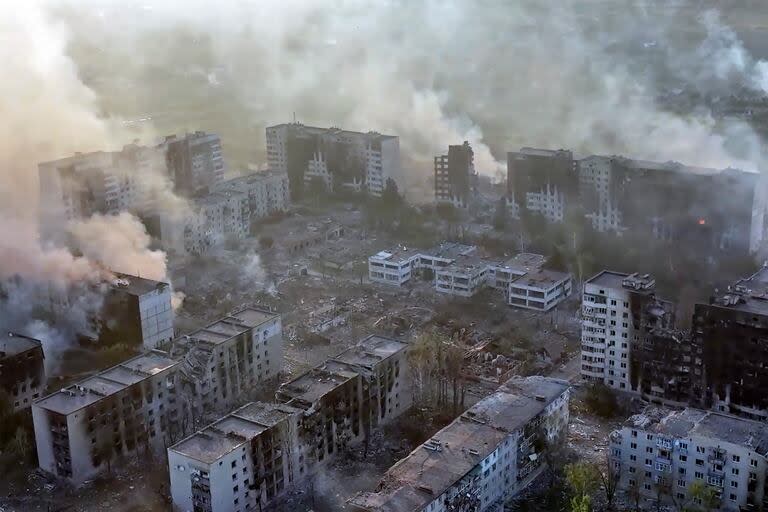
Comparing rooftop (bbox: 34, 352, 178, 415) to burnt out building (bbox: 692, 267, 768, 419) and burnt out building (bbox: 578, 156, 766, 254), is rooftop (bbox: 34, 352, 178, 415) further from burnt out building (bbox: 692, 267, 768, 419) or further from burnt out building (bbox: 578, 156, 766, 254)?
burnt out building (bbox: 578, 156, 766, 254)

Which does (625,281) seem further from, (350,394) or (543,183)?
(543,183)

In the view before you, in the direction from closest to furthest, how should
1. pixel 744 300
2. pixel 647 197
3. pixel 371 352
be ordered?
1. pixel 744 300
2. pixel 371 352
3. pixel 647 197

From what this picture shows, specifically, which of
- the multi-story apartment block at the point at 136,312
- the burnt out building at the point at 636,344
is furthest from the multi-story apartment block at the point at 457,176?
the multi-story apartment block at the point at 136,312

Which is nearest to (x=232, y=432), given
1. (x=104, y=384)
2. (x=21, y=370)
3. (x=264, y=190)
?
(x=104, y=384)

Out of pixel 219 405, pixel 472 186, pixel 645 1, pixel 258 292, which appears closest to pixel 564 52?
pixel 645 1

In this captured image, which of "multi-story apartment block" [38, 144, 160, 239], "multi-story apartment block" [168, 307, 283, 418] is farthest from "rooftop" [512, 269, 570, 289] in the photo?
"multi-story apartment block" [38, 144, 160, 239]
